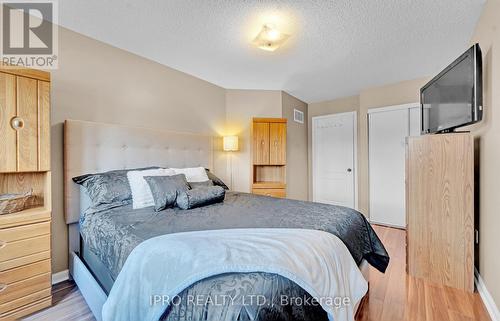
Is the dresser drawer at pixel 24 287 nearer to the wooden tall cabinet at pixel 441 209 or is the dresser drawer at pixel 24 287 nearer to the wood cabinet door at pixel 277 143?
the wood cabinet door at pixel 277 143

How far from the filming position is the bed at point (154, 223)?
87 centimetres

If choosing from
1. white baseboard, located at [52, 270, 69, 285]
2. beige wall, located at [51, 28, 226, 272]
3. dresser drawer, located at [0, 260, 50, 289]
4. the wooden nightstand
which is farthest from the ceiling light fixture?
white baseboard, located at [52, 270, 69, 285]

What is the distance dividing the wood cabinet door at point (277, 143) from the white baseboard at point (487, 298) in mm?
2462

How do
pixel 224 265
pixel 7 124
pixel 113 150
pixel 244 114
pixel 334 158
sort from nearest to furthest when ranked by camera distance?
pixel 224 265 → pixel 7 124 → pixel 113 150 → pixel 244 114 → pixel 334 158

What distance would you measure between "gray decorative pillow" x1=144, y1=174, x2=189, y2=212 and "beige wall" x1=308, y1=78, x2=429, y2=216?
3.22 m

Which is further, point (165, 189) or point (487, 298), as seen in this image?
point (165, 189)

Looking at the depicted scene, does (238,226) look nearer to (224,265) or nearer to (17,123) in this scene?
(224,265)

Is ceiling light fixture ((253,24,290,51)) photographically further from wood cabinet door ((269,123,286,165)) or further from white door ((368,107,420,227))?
white door ((368,107,420,227))

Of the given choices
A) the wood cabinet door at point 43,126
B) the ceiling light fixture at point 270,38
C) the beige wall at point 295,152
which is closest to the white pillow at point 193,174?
the wood cabinet door at point 43,126

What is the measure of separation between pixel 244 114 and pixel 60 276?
3045mm

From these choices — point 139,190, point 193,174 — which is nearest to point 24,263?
point 139,190

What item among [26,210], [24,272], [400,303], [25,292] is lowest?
[400,303]

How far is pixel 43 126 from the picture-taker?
1741 millimetres

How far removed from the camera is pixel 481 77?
186 centimetres
